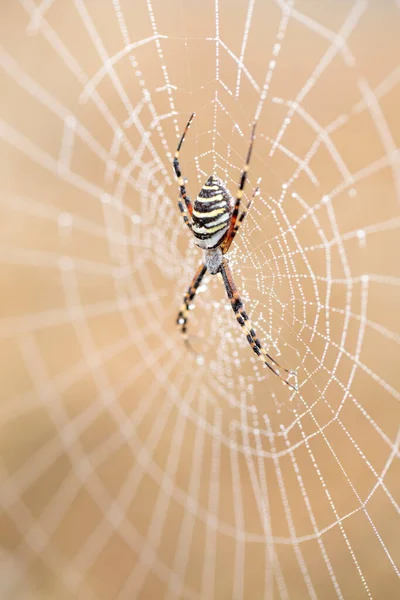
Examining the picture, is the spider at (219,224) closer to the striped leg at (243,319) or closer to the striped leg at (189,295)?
the striped leg at (243,319)

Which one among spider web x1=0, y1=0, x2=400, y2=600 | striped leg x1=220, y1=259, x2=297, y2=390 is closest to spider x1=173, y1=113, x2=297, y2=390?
striped leg x1=220, y1=259, x2=297, y2=390

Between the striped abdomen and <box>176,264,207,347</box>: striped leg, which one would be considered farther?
<box>176,264,207,347</box>: striped leg

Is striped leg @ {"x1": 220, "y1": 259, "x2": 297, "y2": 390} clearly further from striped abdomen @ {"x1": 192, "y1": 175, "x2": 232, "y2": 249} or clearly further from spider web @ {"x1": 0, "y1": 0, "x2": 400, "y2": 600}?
striped abdomen @ {"x1": 192, "y1": 175, "x2": 232, "y2": 249}

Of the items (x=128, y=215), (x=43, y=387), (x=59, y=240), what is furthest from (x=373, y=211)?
(x=43, y=387)

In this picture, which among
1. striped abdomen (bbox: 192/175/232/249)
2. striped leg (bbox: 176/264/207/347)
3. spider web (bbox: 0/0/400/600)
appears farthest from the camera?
spider web (bbox: 0/0/400/600)

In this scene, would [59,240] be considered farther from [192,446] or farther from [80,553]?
[80,553]

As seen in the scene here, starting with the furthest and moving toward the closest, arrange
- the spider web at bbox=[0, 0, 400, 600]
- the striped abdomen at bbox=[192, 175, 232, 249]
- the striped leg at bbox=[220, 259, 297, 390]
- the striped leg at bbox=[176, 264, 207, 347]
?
the spider web at bbox=[0, 0, 400, 600] < the striped leg at bbox=[176, 264, 207, 347] < the striped leg at bbox=[220, 259, 297, 390] < the striped abdomen at bbox=[192, 175, 232, 249]

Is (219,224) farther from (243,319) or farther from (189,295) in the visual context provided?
(189,295)
